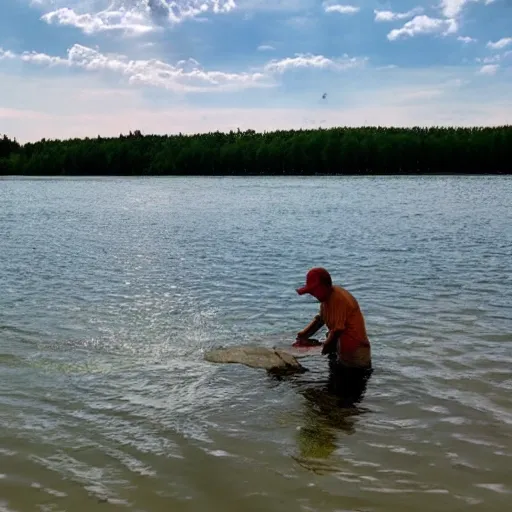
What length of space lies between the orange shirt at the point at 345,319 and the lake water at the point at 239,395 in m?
0.63

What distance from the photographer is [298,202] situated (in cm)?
7388

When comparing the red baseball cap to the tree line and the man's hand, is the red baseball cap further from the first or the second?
the tree line

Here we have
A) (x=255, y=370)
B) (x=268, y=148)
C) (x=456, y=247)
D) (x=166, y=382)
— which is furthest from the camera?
(x=268, y=148)

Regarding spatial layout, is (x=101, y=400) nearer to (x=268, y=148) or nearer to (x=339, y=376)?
(x=339, y=376)

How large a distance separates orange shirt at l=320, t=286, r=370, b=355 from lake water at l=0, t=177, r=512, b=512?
0.63 metres

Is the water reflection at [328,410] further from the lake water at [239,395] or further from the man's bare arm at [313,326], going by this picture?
the man's bare arm at [313,326]

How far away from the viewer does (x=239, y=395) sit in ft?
33.0

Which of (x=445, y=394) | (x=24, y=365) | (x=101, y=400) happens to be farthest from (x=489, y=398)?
(x=24, y=365)

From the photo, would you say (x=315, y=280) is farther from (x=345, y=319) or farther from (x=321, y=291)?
(x=345, y=319)

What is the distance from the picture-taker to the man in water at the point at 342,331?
10.5 m

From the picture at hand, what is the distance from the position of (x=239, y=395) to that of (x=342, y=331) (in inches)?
84.5

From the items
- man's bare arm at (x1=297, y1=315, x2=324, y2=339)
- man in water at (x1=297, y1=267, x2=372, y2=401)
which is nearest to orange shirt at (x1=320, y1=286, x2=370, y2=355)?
man in water at (x1=297, y1=267, x2=372, y2=401)

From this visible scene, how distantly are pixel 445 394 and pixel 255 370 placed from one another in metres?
3.29

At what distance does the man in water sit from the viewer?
10.5 m
